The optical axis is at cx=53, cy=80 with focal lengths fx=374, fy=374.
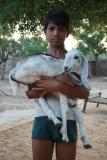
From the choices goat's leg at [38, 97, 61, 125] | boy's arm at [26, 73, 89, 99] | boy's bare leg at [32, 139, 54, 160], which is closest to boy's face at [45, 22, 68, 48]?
boy's arm at [26, 73, 89, 99]

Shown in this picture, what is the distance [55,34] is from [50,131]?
0.67 meters

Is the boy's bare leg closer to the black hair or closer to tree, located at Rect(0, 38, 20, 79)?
the black hair

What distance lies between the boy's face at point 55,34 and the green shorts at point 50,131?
1.74 feet

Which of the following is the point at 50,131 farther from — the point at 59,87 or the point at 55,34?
the point at 55,34

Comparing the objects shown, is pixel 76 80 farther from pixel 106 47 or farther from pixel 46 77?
pixel 106 47

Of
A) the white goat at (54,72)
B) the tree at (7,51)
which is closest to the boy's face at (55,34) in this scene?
the white goat at (54,72)

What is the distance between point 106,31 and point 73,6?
2.17m

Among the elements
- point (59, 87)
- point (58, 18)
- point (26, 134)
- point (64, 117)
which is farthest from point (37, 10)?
point (26, 134)

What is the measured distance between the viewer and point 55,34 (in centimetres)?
262

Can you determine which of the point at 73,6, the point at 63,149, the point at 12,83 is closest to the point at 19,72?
the point at 12,83

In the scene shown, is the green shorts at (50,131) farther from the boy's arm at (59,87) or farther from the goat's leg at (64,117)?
the boy's arm at (59,87)

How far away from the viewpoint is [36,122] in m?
2.61

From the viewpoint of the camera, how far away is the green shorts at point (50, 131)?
99.7 inches

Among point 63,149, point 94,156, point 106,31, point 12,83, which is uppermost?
point 106,31
